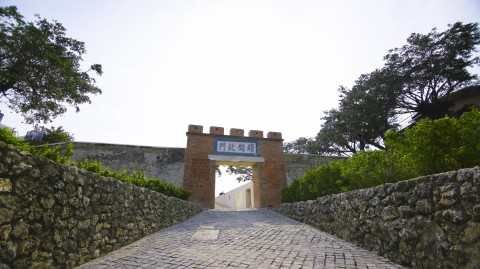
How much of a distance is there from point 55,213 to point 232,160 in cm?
1128

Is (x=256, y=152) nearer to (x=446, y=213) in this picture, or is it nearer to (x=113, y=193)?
(x=113, y=193)

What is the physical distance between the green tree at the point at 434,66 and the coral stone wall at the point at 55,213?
2053 cm

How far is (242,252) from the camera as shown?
4223 millimetres

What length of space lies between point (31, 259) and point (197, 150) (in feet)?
37.3

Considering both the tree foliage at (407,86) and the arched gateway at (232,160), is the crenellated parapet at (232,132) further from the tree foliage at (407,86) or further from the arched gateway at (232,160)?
the tree foliage at (407,86)

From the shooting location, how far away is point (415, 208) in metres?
3.17

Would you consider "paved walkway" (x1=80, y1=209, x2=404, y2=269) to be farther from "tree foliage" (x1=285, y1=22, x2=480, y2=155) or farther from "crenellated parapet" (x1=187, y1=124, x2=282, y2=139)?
"tree foliage" (x1=285, y1=22, x2=480, y2=155)

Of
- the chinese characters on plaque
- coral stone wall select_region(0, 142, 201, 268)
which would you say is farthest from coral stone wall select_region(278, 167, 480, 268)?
the chinese characters on plaque

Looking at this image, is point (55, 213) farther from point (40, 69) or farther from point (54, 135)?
point (54, 135)

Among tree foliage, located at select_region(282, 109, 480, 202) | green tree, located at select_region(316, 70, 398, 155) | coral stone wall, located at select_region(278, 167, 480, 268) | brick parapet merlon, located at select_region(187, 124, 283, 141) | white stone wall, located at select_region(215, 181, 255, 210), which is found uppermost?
green tree, located at select_region(316, 70, 398, 155)

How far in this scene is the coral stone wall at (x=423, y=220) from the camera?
95.7 inches

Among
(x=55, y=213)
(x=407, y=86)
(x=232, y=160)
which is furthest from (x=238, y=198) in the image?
(x=55, y=213)

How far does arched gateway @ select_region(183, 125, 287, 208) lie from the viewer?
1342 centimetres

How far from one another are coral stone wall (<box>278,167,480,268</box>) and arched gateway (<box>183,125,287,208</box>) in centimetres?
919
